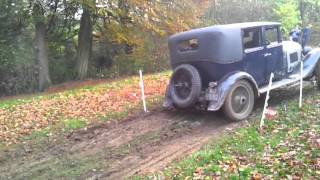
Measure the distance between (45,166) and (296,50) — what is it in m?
7.13

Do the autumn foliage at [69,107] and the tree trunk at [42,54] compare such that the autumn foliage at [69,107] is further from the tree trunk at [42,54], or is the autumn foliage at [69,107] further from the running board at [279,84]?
the tree trunk at [42,54]

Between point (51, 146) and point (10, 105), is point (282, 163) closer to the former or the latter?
point (51, 146)

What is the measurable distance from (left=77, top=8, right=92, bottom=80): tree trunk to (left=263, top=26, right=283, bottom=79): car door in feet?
34.9

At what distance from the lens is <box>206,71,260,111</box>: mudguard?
33.9 ft

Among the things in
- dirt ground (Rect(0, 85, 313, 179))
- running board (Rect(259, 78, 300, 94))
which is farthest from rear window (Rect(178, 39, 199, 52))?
running board (Rect(259, 78, 300, 94))

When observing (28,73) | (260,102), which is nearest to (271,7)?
(28,73)

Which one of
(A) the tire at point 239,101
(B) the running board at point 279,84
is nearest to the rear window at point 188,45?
(A) the tire at point 239,101

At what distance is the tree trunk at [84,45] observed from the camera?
20.9 meters

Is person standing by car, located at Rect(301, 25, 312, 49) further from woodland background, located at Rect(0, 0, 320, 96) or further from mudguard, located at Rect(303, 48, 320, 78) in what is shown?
woodland background, located at Rect(0, 0, 320, 96)

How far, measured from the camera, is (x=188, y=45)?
11.3 meters

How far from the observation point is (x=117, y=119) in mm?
11555

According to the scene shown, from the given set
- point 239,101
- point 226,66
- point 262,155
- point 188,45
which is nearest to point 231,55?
point 226,66

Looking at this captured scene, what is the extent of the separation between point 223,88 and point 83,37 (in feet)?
39.0

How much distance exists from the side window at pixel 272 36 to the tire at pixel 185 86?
206 cm
